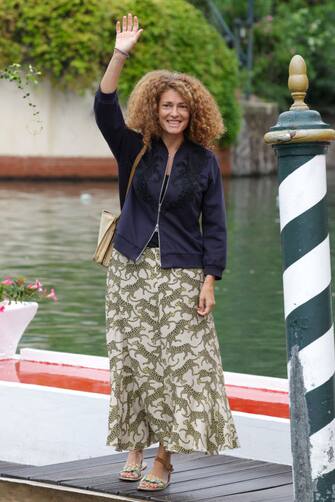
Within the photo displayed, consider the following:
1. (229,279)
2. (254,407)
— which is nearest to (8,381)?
(254,407)

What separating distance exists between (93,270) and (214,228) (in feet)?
33.8

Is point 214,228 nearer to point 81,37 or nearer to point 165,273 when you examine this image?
point 165,273

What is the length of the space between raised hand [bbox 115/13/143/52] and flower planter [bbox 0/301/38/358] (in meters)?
2.51

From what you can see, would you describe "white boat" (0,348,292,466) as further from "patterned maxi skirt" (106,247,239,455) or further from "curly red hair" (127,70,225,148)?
"curly red hair" (127,70,225,148)

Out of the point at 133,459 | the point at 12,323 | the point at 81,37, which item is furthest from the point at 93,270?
the point at 81,37

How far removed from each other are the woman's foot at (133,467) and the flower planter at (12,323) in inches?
83.1

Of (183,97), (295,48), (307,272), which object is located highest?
(295,48)

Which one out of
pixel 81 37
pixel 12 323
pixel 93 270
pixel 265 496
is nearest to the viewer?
pixel 265 496

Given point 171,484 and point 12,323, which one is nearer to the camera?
point 171,484

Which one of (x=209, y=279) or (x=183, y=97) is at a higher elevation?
(x=183, y=97)

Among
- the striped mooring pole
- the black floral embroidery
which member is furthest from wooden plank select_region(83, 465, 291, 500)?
the black floral embroidery

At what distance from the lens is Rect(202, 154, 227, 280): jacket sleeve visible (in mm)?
5504

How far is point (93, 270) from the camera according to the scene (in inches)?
622

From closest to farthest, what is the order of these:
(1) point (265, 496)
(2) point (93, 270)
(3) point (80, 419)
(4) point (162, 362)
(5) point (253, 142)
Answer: (1) point (265, 496) < (4) point (162, 362) < (3) point (80, 419) < (2) point (93, 270) < (5) point (253, 142)
